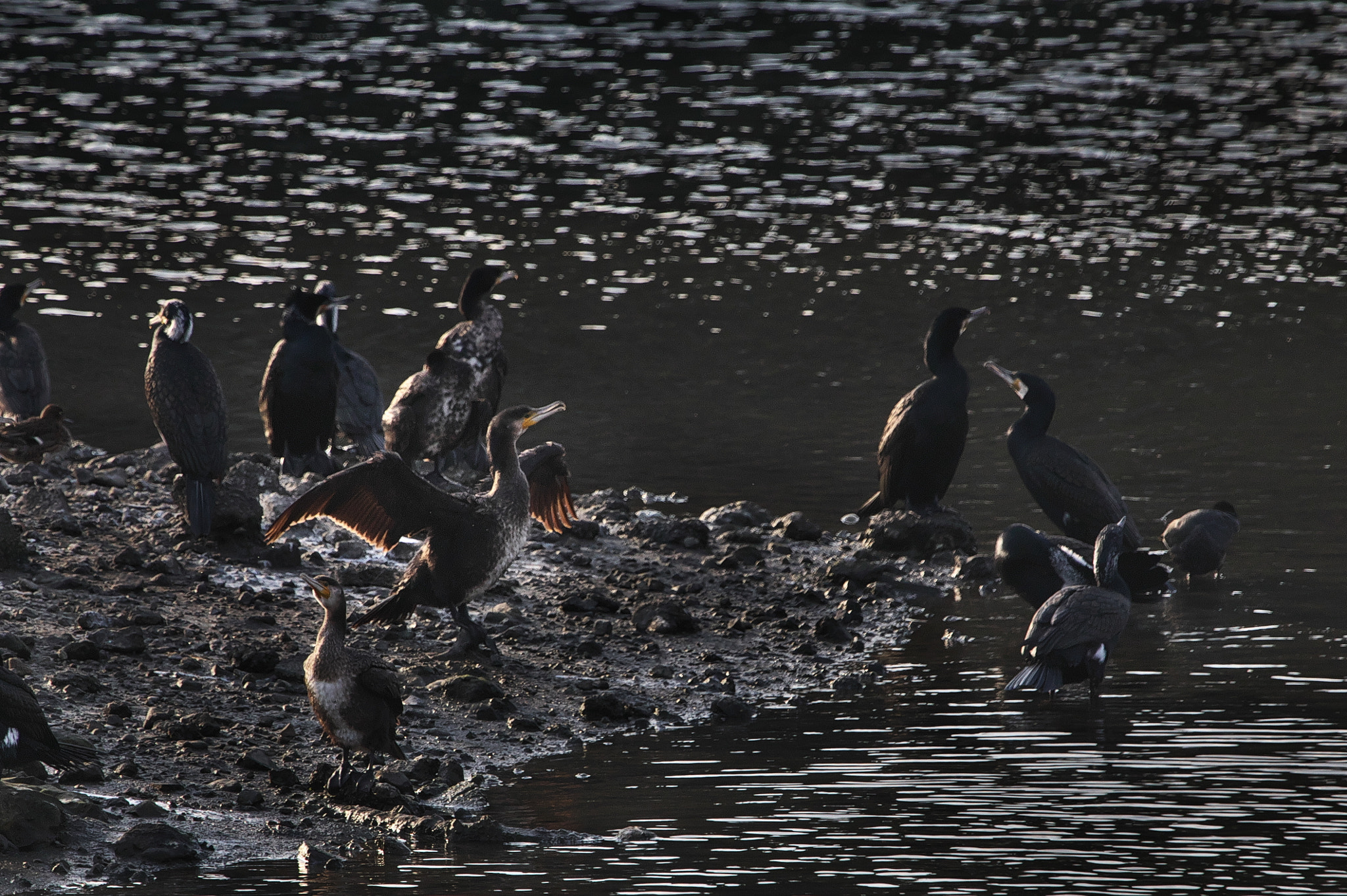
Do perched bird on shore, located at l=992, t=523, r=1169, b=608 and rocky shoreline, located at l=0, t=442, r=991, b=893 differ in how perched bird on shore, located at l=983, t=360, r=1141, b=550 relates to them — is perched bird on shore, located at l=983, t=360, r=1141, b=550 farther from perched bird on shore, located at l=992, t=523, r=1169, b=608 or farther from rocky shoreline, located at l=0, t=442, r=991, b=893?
perched bird on shore, located at l=992, t=523, r=1169, b=608

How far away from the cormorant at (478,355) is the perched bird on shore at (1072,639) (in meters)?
5.31

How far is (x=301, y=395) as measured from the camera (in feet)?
40.1

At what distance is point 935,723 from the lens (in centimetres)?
779

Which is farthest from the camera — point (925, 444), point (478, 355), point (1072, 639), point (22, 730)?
point (478, 355)

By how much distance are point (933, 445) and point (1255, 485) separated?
9.23 feet

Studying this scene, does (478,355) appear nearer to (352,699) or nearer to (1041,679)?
(1041,679)

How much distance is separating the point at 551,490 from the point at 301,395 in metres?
3.38

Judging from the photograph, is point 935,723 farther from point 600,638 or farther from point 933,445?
point 933,445

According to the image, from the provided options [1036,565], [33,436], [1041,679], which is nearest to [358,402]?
[33,436]

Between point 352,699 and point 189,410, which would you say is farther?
point 189,410

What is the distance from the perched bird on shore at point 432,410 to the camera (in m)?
11.9

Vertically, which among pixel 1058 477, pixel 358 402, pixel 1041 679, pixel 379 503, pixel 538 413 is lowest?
pixel 1041 679

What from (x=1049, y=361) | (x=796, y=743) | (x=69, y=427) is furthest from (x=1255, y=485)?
(x=69, y=427)

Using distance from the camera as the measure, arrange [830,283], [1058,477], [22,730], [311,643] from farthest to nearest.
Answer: [830,283] → [1058,477] → [311,643] → [22,730]
